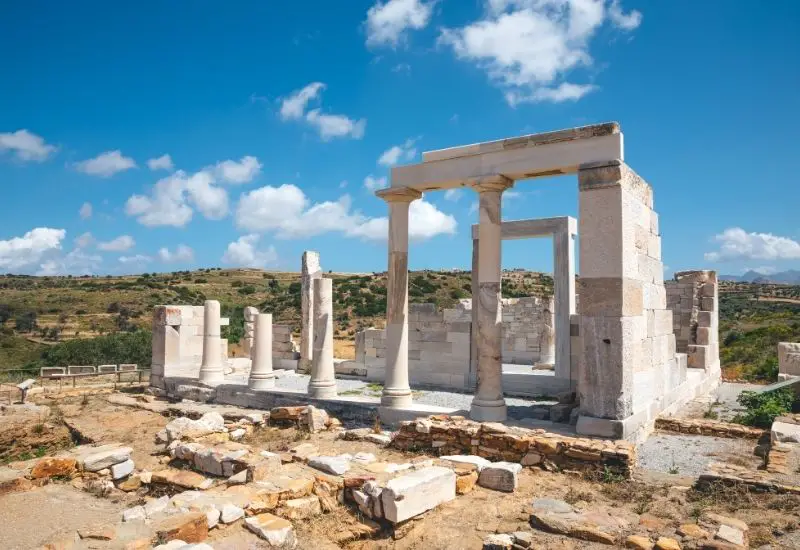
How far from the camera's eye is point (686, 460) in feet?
27.7

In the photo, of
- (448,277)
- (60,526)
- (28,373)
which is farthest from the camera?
(448,277)

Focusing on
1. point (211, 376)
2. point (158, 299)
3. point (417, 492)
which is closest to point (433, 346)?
point (211, 376)

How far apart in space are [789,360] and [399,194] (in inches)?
477

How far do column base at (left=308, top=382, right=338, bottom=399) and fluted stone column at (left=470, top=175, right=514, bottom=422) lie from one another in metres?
3.87

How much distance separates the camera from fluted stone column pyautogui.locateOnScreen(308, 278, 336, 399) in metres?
13.1

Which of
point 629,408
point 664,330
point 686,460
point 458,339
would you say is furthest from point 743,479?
point 458,339

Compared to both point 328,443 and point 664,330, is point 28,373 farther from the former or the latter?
point 664,330

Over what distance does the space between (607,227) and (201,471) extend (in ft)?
23.5

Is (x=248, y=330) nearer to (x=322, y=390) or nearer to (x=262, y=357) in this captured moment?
(x=262, y=357)

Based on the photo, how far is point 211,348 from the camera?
16.0 metres

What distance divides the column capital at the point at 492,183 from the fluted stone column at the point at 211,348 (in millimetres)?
8972

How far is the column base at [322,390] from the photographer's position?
42.6 feet

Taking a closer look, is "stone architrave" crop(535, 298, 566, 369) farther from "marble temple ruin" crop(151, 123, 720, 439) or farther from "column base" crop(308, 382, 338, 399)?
"column base" crop(308, 382, 338, 399)

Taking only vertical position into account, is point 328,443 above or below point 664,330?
below
